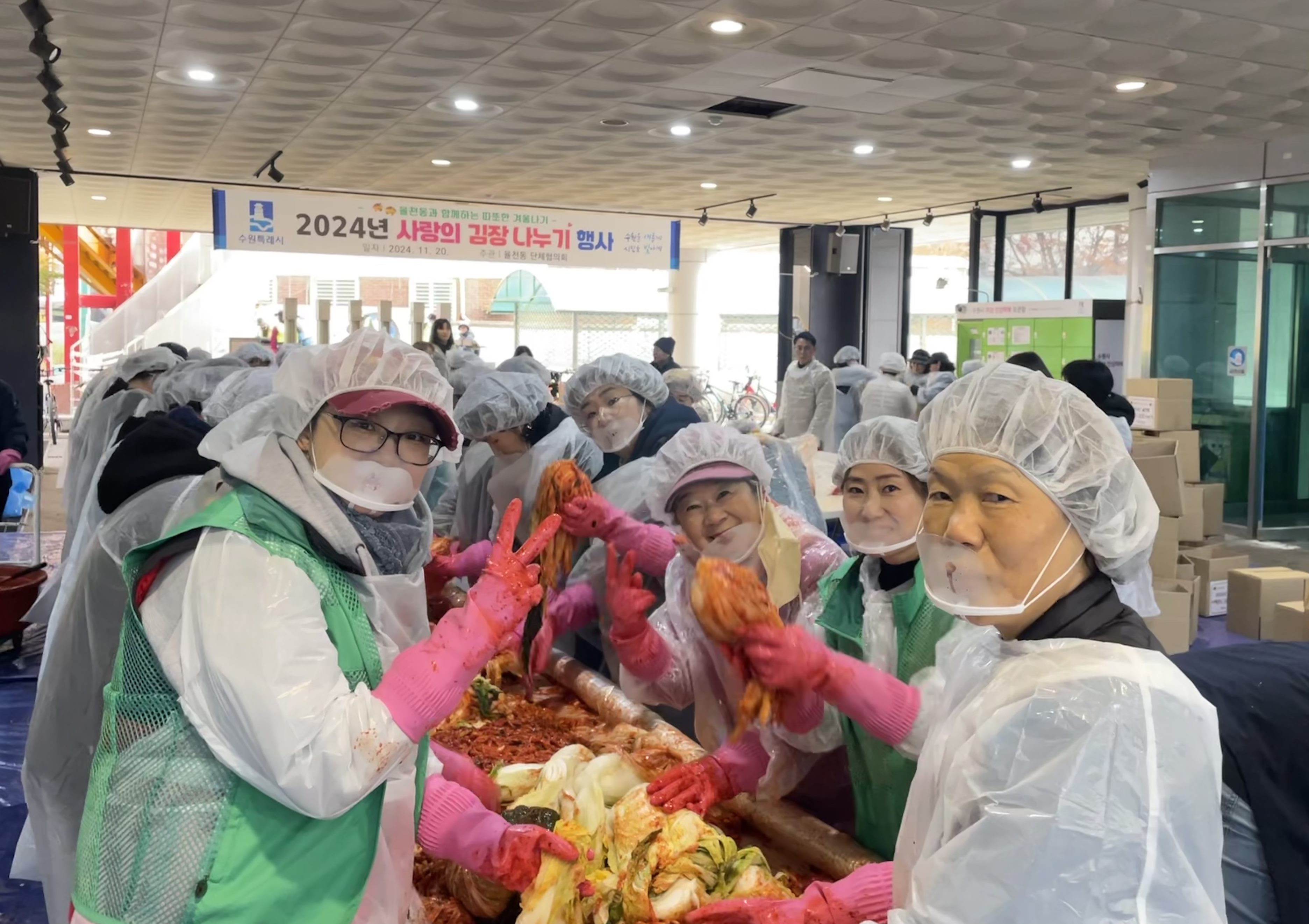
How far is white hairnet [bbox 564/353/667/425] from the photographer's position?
12.8 feet

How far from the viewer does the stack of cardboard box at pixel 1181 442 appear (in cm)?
649

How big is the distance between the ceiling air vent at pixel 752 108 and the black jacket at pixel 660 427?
4273mm

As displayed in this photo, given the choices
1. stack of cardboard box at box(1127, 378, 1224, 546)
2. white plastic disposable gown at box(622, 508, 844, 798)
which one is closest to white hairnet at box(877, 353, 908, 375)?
stack of cardboard box at box(1127, 378, 1224, 546)

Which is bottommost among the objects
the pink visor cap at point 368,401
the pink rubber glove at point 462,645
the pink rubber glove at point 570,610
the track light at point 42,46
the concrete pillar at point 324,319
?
the pink rubber glove at point 570,610

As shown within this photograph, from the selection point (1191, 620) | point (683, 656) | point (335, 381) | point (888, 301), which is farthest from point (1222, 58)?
point (888, 301)

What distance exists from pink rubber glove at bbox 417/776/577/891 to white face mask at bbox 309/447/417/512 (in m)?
Answer: 0.46

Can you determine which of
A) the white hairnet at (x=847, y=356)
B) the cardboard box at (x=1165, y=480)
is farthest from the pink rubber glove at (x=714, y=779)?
the white hairnet at (x=847, y=356)

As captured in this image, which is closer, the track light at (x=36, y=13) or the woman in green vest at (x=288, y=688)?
the woman in green vest at (x=288, y=688)

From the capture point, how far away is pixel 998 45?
588 cm

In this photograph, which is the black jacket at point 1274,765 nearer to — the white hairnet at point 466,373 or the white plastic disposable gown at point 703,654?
the white plastic disposable gown at point 703,654

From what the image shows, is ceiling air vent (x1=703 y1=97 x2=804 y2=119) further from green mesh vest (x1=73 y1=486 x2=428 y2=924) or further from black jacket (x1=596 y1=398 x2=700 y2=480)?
green mesh vest (x1=73 y1=486 x2=428 y2=924)

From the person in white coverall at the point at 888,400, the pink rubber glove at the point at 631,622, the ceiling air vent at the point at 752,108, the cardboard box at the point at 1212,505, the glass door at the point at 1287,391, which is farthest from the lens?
the person in white coverall at the point at 888,400

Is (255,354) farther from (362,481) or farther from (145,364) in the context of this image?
(362,481)

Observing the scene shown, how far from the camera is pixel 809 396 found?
11.0 m
